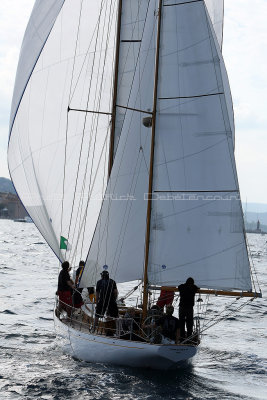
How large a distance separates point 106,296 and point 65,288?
2489mm

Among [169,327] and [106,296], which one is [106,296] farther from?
[169,327]

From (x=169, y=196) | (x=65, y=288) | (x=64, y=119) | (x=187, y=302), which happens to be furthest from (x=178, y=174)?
(x=64, y=119)

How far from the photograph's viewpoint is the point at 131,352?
12273 mm

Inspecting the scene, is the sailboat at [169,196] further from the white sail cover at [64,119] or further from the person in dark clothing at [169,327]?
the white sail cover at [64,119]

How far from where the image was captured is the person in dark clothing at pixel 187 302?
12.5 meters

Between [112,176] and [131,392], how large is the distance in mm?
4256

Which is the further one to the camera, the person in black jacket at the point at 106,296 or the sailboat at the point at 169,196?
the person in black jacket at the point at 106,296

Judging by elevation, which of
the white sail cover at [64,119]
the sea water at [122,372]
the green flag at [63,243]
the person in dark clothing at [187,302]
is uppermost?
the white sail cover at [64,119]

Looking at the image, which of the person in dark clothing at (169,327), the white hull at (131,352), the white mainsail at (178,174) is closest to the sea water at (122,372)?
the white hull at (131,352)

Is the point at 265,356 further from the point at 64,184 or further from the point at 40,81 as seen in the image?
the point at 40,81

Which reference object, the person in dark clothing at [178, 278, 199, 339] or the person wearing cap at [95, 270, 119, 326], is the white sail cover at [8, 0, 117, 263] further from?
the person in dark clothing at [178, 278, 199, 339]

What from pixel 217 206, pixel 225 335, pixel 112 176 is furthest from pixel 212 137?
pixel 225 335

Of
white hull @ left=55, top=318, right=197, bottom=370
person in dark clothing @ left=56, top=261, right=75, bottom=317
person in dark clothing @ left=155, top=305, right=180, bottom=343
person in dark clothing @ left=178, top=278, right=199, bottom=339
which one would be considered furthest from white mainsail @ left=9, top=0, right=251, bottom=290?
person in dark clothing @ left=56, top=261, right=75, bottom=317

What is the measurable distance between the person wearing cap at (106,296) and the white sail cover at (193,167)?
841mm
